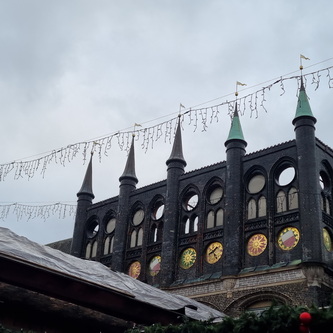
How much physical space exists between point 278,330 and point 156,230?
27186 mm

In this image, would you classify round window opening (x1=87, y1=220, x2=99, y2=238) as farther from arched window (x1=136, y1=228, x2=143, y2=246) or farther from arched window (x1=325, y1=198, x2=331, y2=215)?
arched window (x1=325, y1=198, x2=331, y2=215)

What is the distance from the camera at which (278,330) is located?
7.72 meters

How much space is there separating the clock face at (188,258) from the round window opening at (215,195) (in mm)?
3195

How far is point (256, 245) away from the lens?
1133 inches

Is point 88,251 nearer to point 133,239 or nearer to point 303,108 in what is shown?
point 133,239

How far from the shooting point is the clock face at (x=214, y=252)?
3028cm

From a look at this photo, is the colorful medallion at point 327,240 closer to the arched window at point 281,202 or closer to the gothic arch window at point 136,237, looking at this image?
the arched window at point 281,202

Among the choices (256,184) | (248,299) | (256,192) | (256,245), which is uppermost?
(256,184)

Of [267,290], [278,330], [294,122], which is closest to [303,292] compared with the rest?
[267,290]

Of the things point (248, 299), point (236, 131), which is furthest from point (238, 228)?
point (236, 131)

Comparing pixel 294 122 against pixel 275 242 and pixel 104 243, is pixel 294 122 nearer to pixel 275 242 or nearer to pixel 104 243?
pixel 275 242

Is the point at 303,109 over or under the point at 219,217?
over

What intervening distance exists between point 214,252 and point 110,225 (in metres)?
10.3

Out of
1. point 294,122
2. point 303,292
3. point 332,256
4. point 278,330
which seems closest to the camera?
point 278,330
